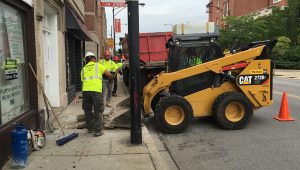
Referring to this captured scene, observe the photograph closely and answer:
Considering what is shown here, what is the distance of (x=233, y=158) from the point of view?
664 cm

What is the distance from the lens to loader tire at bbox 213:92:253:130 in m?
8.95

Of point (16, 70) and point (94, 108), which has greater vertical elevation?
point (16, 70)

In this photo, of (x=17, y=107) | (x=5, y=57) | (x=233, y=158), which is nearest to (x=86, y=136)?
(x=17, y=107)

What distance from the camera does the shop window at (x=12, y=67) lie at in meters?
6.23

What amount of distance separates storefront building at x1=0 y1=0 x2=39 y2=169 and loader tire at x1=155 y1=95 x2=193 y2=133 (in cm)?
267

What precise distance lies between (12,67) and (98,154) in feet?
6.66

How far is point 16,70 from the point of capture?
675 cm

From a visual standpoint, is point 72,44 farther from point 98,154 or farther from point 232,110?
point 98,154

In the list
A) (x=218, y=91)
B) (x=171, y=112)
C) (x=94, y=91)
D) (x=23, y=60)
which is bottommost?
(x=171, y=112)

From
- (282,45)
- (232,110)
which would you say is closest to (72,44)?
(232,110)

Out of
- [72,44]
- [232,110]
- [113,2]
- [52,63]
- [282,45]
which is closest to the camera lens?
[113,2]

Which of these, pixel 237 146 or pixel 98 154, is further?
pixel 237 146

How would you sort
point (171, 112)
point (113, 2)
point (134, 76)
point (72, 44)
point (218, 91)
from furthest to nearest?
point (72, 44)
point (218, 91)
point (171, 112)
point (113, 2)
point (134, 76)

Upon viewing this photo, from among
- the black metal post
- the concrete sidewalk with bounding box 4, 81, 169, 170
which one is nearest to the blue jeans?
the concrete sidewalk with bounding box 4, 81, 169, 170
